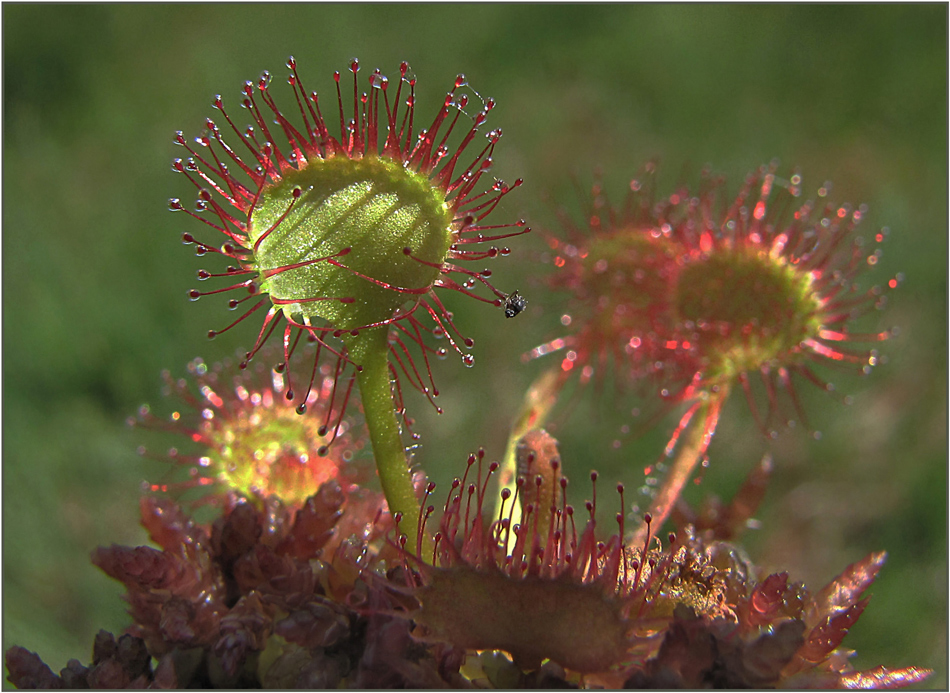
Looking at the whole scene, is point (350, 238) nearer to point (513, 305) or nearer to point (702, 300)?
point (513, 305)

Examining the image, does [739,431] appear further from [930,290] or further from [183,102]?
[183,102]

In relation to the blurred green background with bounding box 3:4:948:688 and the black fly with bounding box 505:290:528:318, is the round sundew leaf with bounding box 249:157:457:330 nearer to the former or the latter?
the black fly with bounding box 505:290:528:318

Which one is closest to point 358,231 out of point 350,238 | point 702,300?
point 350,238

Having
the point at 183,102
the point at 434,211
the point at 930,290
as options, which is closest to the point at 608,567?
the point at 434,211

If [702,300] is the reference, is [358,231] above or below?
below

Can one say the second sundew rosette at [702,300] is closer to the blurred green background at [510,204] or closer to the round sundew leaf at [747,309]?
the round sundew leaf at [747,309]
